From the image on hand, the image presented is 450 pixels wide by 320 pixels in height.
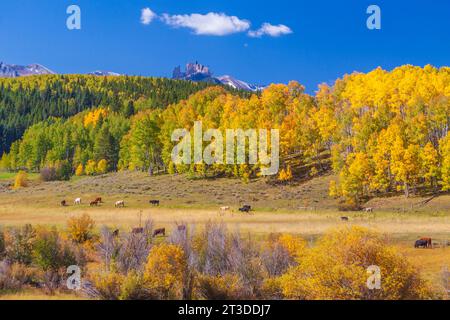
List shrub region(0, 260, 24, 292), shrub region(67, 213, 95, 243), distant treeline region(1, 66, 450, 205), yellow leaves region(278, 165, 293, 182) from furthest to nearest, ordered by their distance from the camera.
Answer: yellow leaves region(278, 165, 293, 182)
distant treeline region(1, 66, 450, 205)
shrub region(67, 213, 95, 243)
shrub region(0, 260, 24, 292)

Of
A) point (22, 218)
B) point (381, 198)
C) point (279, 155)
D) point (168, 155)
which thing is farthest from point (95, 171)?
point (381, 198)

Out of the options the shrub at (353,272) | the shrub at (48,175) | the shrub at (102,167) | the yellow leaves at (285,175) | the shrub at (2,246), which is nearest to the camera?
the shrub at (353,272)

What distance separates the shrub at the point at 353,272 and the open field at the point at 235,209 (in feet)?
23.5

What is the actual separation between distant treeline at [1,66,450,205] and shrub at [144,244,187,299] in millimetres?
46287

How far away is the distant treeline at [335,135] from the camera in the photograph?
2534 inches

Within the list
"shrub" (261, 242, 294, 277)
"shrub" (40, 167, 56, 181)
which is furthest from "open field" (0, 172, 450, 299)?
"shrub" (40, 167, 56, 181)

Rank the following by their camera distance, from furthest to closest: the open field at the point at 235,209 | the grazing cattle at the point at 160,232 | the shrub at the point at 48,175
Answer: the shrub at the point at 48,175, the open field at the point at 235,209, the grazing cattle at the point at 160,232

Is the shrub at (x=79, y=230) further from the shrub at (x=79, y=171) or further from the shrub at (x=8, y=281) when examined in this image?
the shrub at (x=79, y=171)

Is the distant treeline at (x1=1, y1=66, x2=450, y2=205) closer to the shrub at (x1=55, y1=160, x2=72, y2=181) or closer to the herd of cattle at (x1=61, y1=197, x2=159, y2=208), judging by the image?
the shrub at (x1=55, y1=160, x2=72, y2=181)

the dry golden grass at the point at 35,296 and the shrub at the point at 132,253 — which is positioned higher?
the shrub at the point at 132,253

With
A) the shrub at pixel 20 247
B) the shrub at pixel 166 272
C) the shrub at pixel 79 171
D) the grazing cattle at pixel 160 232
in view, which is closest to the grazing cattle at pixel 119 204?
the grazing cattle at pixel 160 232

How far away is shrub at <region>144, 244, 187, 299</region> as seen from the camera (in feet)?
57.9

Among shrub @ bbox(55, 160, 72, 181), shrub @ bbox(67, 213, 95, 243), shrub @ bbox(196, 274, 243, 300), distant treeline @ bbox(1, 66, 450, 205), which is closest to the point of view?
shrub @ bbox(196, 274, 243, 300)
